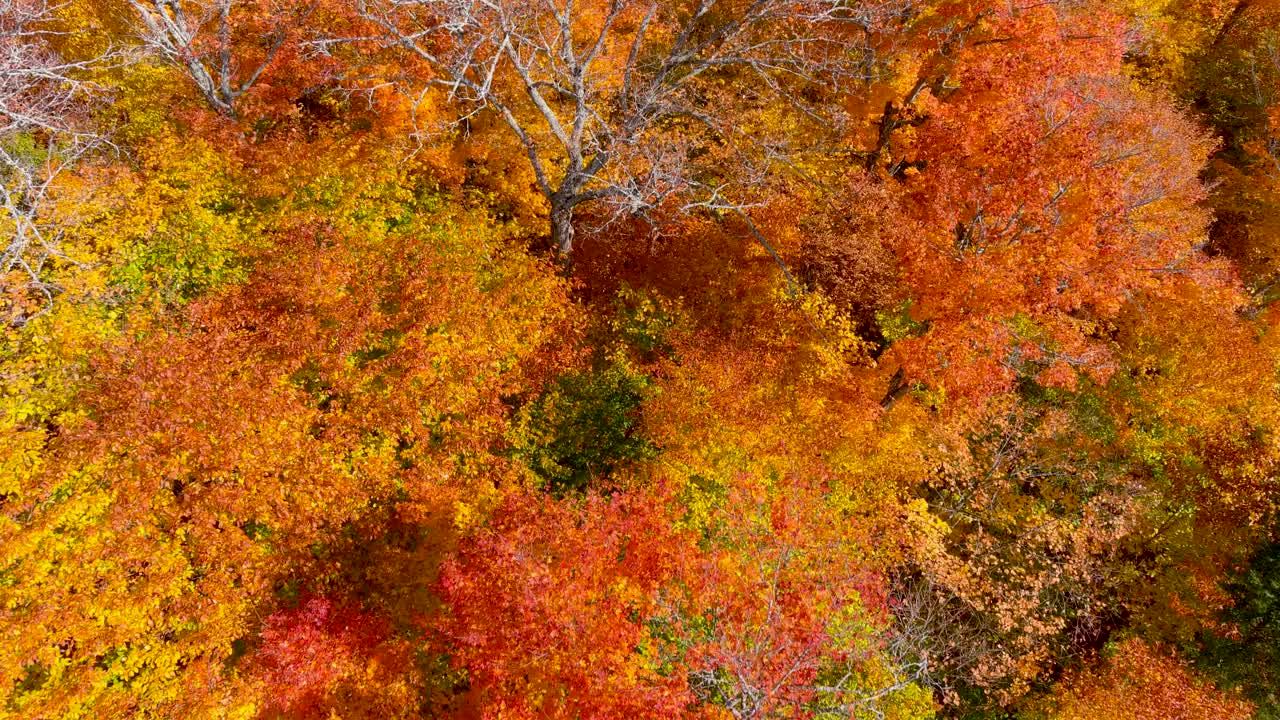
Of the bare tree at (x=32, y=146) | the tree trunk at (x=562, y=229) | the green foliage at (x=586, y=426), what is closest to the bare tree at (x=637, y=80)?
the tree trunk at (x=562, y=229)

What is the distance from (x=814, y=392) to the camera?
2078 centimetres

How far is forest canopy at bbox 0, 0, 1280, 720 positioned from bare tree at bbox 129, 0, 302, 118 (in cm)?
29

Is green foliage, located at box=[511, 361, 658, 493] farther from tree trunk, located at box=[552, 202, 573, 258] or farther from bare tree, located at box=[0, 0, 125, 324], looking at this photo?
bare tree, located at box=[0, 0, 125, 324]

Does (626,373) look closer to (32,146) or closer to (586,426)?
(586,426)

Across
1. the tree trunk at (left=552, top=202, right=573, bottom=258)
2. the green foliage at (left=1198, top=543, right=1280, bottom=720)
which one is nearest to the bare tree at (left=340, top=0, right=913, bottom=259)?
the tree trunk at (left=552, top=202, right=573, bottom=258)

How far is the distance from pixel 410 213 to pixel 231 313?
618cm

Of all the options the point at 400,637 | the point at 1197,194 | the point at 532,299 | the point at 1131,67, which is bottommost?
the point at 400,637

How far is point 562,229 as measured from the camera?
71.0ft

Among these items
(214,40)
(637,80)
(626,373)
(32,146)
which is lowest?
(32,146)

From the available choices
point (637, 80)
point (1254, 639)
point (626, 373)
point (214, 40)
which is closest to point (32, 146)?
point (214, 40)

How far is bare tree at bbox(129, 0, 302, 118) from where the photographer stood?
71.9 feet

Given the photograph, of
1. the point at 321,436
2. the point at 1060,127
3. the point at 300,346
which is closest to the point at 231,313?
the point at 300,346

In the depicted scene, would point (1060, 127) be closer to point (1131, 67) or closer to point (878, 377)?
point (878, 377)

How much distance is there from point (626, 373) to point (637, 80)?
35.1 feet
